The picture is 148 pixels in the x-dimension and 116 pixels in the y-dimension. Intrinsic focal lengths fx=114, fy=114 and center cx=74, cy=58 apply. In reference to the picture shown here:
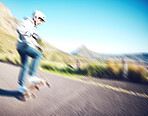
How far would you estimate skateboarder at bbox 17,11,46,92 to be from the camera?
2201 millimetres

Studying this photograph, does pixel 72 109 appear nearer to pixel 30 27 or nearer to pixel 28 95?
pixel 28 95

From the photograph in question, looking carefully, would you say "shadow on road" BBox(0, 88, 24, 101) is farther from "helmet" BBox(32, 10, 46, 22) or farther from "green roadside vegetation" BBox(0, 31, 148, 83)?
"green roadside vegetation" BBox(0, 31, 148, 83)

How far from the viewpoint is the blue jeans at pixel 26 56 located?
2.26 meters

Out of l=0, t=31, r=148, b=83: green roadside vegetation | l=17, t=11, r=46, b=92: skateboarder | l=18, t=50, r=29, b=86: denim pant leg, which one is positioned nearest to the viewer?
l=17, t=11, r=46, b=92: skateboarder

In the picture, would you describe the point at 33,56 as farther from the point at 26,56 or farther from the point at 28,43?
the point at 28,43

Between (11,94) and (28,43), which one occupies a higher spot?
(28,43)

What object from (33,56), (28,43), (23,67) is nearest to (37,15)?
(28,43)

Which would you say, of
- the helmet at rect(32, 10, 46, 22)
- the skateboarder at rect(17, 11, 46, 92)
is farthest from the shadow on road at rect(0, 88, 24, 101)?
the helmet at rect(32, 10, 46, 22)

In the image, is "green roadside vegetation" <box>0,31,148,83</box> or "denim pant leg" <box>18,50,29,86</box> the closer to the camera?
"denim pant leg" <box>18,50,29,86</box>

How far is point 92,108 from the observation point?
7.29 feet

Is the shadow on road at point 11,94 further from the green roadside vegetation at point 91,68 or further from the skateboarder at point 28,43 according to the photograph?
the green roadside vegetation at point 91,68

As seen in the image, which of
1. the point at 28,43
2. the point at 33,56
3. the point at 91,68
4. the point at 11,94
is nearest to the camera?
the point at 28,43

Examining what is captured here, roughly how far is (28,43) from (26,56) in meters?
0.31

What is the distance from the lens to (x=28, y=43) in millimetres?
2240
